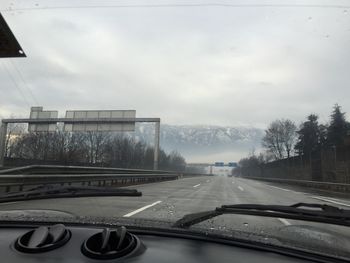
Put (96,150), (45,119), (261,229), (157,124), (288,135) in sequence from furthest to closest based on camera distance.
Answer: (288,135)
(96,150)
(157,124)
(45,119)
(261,229)

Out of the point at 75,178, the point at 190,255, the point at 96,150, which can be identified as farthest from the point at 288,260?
the point at 96,150

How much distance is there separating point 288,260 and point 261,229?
3.60ft

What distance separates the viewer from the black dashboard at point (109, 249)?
217 centimetres

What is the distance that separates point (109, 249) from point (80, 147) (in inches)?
2974

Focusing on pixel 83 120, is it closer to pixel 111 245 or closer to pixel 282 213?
pixel 282 213

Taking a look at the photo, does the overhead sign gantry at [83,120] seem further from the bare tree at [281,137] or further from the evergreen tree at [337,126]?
the bare tree at [281,137]

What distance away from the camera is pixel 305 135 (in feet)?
366

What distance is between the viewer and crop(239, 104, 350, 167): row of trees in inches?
3730

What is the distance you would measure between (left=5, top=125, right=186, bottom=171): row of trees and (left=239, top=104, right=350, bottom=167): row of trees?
32279 mm

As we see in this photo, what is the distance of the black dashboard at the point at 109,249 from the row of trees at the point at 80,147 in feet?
192

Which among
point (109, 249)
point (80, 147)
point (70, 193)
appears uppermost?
point (80, 147)

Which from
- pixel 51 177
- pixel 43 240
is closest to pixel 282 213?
pixel 43 240

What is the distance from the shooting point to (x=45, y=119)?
4516 cm

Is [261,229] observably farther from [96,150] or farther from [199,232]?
[96,150]
